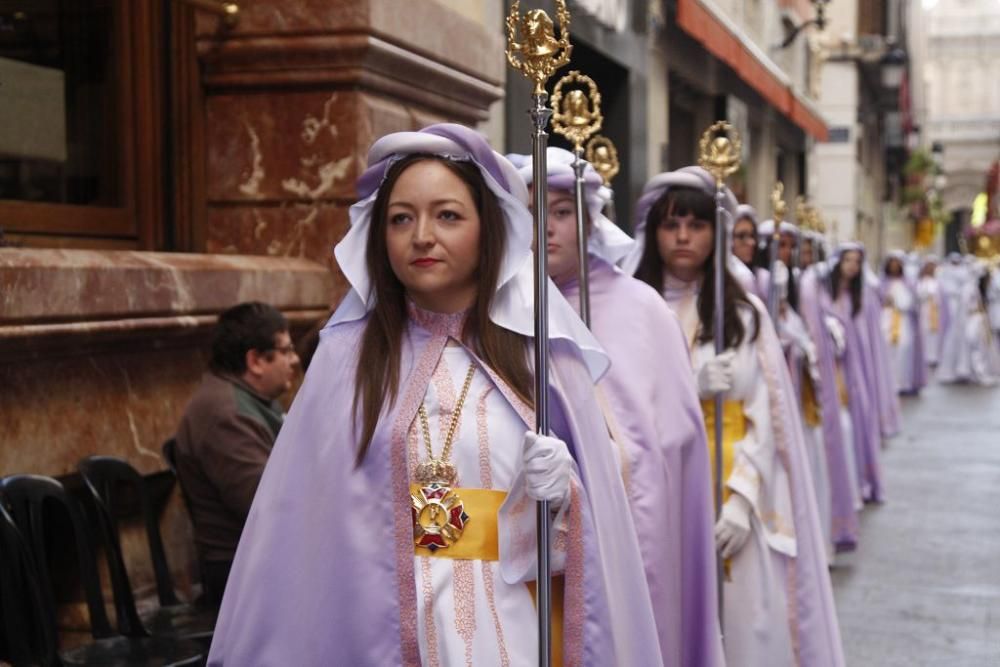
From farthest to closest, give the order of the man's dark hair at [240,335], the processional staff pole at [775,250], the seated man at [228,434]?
the processional staff pole at [775,250] < the man's dark hair at [240,335] < the seated man at [228,434]

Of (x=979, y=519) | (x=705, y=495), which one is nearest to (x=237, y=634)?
(x=705, y=495)

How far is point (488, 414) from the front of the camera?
10.6 feet

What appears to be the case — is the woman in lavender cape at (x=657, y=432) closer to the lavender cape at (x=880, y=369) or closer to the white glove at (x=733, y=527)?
the white glove at (x=733, y=527)

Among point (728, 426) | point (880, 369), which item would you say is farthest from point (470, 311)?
point (880, 369)

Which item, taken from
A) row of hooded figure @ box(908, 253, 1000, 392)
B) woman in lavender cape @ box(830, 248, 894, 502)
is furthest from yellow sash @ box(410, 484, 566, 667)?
row of hooded figure @ box(908, 253, 1000, 392)

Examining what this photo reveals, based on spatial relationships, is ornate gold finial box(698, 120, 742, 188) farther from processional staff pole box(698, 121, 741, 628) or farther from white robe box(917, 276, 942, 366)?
white robe box(917, 276, 942, 366)

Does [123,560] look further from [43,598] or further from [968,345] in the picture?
[968,345]

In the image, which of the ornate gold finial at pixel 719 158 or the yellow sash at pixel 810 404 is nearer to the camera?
the ornate gold finial at pixel 719 158

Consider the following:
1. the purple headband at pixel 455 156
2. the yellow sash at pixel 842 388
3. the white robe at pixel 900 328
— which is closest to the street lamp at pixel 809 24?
the white robe at pixel 900 328

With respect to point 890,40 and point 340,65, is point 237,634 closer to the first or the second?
point 340,65

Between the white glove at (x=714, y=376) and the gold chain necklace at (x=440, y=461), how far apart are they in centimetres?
247

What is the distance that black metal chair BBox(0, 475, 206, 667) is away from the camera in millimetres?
4031

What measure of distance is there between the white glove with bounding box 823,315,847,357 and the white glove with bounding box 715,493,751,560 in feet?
18.0

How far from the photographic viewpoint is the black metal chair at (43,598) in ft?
13.2
